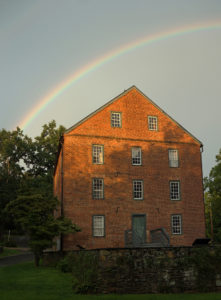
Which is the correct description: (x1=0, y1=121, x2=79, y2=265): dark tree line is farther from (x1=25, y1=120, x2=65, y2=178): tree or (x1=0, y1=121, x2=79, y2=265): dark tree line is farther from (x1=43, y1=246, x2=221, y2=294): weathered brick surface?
(x1=43, y1=246, x2=221, y2=294): weathered brick surface

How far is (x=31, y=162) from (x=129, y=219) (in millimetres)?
32363

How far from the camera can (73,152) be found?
26.2 m

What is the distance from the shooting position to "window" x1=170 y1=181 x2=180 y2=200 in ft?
92.4

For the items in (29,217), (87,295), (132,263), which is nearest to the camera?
(87,295)

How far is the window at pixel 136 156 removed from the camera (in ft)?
91.2

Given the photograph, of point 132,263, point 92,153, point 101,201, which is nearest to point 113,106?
point 92,153

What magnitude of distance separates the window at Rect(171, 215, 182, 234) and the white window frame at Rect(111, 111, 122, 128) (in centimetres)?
867

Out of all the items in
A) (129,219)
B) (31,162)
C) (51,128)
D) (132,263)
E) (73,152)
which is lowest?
(132,263)

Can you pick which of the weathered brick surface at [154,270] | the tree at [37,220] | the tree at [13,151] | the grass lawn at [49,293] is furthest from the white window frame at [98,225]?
the tree at [13,151]

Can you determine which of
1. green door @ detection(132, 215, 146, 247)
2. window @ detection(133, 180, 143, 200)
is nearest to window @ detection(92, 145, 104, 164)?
window @ detection(133, 180, 143, 200)

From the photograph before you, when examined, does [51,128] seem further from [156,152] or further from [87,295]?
[87,295]

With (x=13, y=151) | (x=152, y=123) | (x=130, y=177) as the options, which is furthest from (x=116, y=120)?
(x=13, y=151)

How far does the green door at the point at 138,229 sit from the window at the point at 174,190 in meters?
3.34

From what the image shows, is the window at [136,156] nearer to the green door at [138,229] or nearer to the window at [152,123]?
the window at [152,123]
